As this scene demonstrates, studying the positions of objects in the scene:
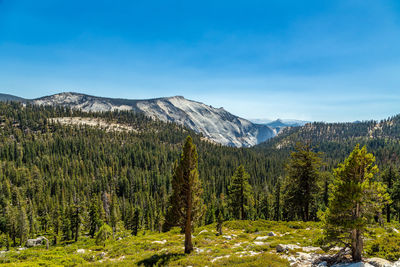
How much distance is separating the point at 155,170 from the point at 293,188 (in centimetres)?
13790

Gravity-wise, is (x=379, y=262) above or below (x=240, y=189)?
above

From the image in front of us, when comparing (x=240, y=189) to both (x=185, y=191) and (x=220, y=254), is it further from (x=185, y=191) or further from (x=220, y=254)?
(x=220, y=254)

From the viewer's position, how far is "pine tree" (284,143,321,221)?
29.5 meters

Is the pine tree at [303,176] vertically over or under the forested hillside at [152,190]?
over

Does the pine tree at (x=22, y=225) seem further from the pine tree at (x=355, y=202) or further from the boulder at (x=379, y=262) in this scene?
the boulder at (x=379, y=262)

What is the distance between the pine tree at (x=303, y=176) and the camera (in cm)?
2953

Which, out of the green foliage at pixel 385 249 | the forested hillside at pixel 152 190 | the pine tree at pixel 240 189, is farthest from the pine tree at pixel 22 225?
the green foliage at pixel 385 249

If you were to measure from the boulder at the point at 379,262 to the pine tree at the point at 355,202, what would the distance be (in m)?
0.64

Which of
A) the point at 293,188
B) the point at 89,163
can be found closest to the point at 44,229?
the point at 89,163

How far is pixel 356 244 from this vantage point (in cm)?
1250

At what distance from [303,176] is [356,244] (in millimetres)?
18944

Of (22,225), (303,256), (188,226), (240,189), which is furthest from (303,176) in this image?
(22,225)

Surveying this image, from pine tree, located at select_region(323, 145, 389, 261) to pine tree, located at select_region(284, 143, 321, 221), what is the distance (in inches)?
659

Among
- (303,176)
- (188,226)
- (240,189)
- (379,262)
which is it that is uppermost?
(303,176)
